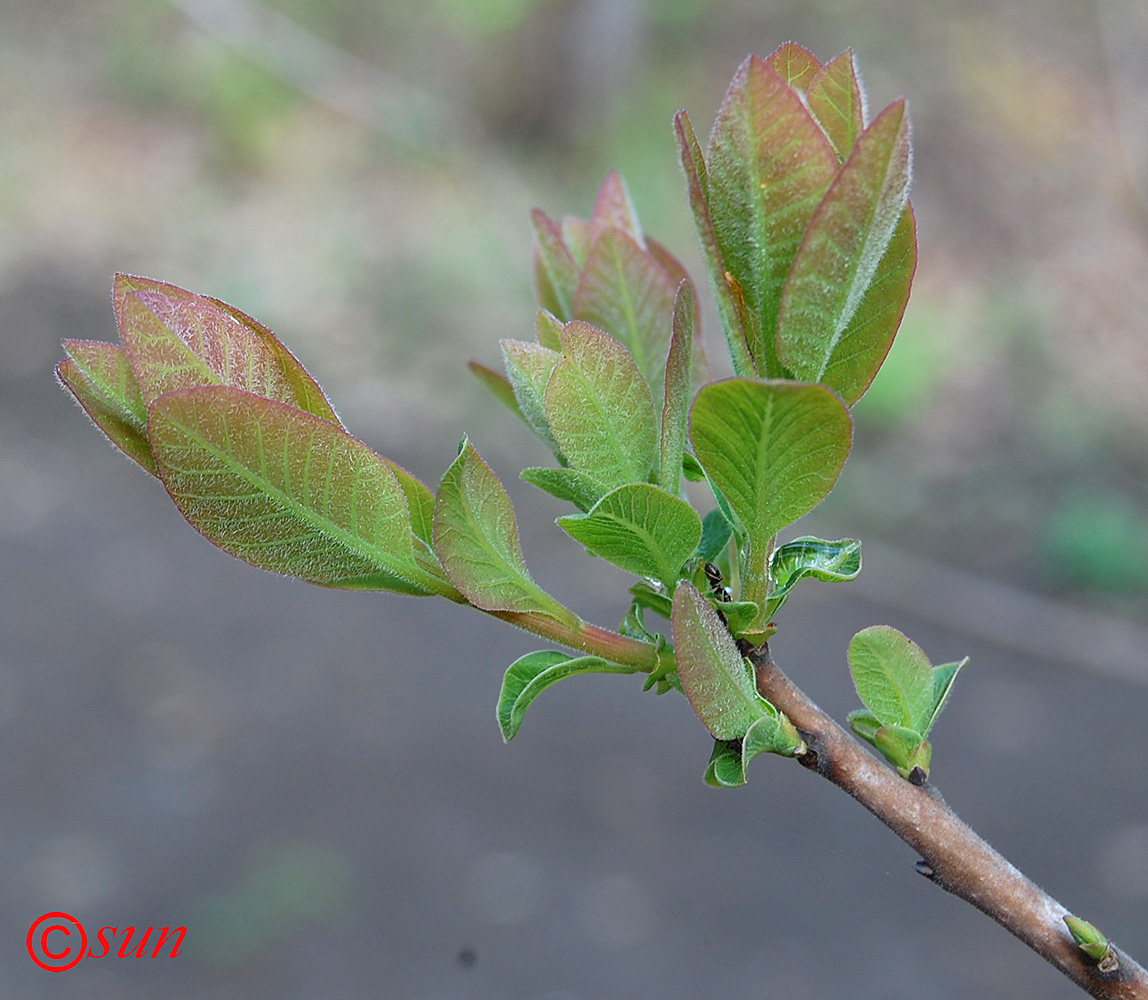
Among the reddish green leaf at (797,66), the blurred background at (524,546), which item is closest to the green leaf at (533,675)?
the reddish green leaf at (797,66)

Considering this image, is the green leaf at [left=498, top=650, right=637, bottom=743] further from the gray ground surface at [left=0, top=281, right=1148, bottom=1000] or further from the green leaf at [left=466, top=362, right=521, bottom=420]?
the gray ground surface at [left=0, top=281, right=1148, bottom=1000]

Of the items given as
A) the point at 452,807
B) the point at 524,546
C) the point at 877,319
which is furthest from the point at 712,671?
the point at 524,546

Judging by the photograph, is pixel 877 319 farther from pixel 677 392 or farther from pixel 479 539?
pixel 479 539

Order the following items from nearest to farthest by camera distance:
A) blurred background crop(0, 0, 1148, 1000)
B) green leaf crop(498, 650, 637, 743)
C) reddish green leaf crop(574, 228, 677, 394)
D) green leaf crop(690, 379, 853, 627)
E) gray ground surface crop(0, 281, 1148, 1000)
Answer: green leaf crop(690, 379, 853, 627)
green leaf crop(498, 650, 637, 743)
reddish green leaf crop(574, 228, 677, 394)
gray ground surface crop(0, 281, 1148, 1000)
blurred background crop(0, 0, 1148, 1000)

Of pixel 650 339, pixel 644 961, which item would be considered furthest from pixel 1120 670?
pixel 650 339

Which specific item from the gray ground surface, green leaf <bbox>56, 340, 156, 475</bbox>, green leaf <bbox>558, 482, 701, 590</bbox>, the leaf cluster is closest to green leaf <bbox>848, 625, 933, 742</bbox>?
the leaf cluster

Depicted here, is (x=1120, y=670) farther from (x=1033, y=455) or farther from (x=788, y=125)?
(x=788, y=125)
